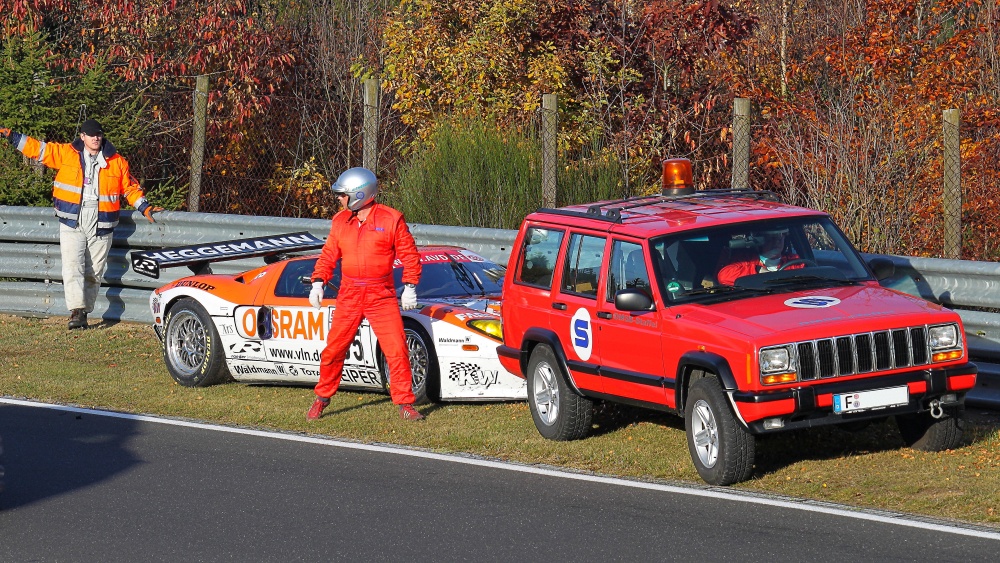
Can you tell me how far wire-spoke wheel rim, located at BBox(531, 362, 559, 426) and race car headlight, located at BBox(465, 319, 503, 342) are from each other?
0.88 metres

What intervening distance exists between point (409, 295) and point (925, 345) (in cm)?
388

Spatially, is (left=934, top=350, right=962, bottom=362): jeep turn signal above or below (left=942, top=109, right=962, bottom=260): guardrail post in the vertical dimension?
below

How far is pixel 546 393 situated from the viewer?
10133 millimetres

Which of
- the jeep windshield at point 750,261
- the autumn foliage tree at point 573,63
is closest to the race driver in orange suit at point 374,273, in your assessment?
the jeep windshield at point 750,261

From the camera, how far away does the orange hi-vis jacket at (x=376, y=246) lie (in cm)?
1077

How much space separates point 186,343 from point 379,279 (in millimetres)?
2794

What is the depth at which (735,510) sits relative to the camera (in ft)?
25.6

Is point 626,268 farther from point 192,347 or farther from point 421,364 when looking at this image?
point 192,347

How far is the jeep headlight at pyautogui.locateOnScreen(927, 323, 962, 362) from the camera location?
8.51 metres

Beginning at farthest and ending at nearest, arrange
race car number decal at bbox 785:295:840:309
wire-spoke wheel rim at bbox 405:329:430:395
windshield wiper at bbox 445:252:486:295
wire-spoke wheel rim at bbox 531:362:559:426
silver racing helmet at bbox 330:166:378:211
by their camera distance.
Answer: windshield wiper at bbox 445:252:486:295 < wire-spoke wheel rim at bbox 405:329:430:395 < silver racing helmet at bbox 330:166:378:211 < wire-spoke wheel rim at bbox 531:362:559:426 < race car number decal at bbox 785:295:840:309

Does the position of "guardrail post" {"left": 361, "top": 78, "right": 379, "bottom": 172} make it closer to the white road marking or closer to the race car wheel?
the race car wheel

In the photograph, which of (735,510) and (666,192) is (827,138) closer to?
(666,192)

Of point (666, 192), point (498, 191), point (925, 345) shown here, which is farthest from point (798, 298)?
point (498, 191)

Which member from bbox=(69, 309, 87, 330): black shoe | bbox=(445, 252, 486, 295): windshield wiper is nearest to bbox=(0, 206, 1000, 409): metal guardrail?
bbox=(69, 309, 87, 330): black shoe
